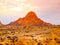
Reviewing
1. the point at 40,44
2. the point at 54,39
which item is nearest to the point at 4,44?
the point at 40,44

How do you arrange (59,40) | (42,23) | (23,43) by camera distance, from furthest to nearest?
(42,23), (59,40), (23,43)

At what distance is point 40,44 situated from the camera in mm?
62656

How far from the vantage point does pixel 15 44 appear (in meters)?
57.3

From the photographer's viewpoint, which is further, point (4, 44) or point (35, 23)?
point (35, 23)

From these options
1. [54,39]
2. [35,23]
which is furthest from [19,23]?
[54,39]

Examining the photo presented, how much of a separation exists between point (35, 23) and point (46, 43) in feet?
444

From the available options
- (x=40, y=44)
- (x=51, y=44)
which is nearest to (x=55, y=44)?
(x=51, y=44)

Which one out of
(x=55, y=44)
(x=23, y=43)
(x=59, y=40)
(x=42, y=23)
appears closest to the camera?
(x=23, y=43)

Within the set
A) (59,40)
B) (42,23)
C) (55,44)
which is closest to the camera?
(55,44)

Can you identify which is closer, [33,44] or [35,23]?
[33,44]

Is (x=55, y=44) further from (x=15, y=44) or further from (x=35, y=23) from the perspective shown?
(x=35, y=23)

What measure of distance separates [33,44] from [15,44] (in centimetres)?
632

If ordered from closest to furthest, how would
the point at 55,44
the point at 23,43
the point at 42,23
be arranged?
the point at 23,43, the point at 55,44, the point at 42,23

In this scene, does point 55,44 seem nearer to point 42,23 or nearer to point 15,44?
point 15,44
